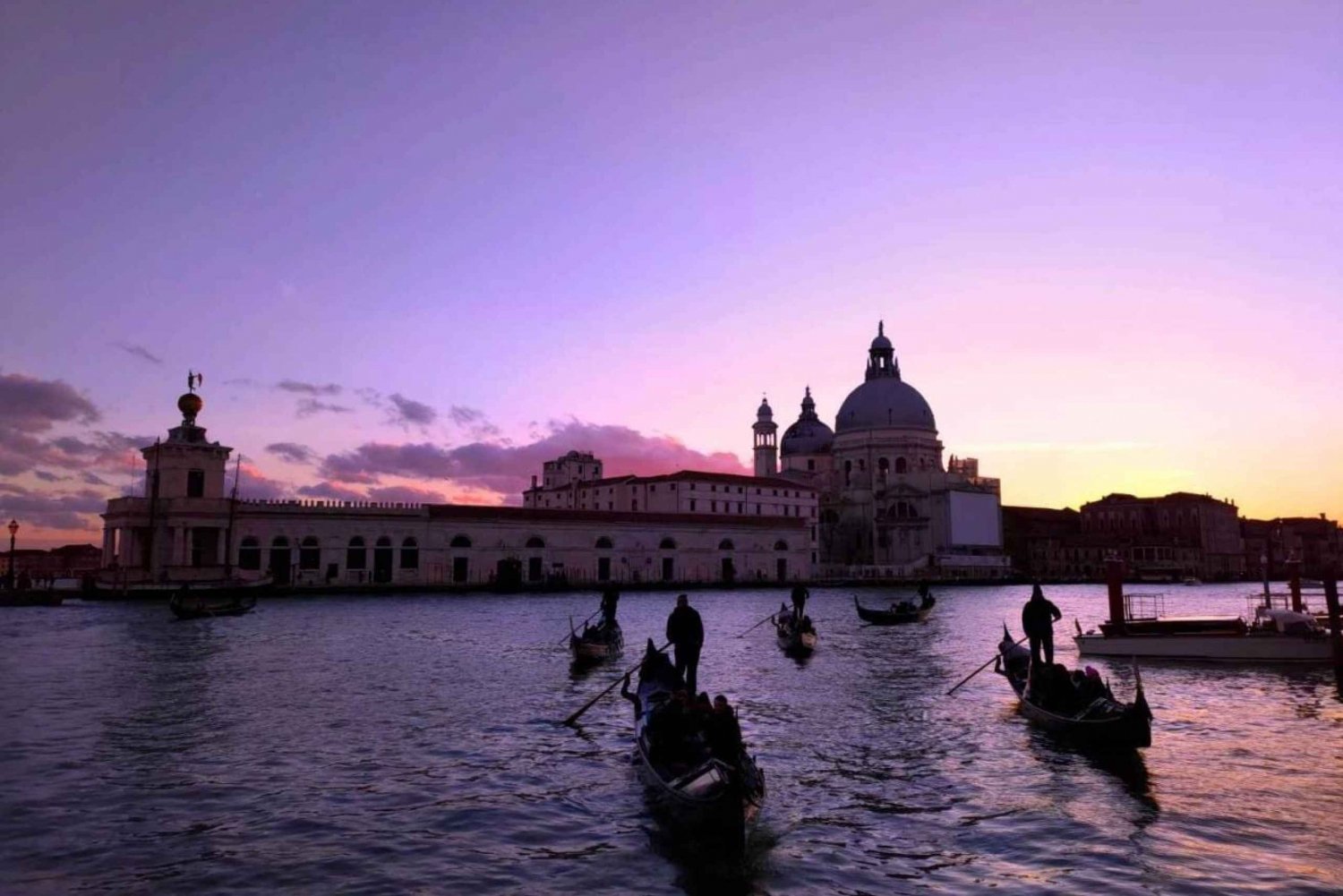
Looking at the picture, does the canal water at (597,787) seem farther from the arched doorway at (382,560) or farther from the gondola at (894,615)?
the arched doorway at (382,560)

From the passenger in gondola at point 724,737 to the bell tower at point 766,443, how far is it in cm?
12571

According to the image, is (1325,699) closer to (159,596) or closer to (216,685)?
(216,685)

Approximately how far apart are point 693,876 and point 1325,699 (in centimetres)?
1628

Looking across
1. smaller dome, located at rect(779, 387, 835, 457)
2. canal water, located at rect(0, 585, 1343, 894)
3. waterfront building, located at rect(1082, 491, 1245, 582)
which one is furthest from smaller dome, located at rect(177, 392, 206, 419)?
waterfront building, located at rect(1082, 491, 1245, 582)

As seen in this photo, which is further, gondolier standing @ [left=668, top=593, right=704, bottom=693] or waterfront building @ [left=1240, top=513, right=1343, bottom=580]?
waterfront building @ [left=1240, top=513, right=1343, bottom=580]

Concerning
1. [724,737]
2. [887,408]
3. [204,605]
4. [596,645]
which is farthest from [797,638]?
[887,408]

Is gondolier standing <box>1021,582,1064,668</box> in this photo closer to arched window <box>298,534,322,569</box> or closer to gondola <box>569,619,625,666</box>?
gondola <box>569,619,625,666</box>

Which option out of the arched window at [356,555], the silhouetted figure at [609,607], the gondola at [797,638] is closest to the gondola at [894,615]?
the gondola at [797,638]

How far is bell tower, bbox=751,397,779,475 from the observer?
136750mm

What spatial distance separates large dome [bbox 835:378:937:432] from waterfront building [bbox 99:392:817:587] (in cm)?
1828

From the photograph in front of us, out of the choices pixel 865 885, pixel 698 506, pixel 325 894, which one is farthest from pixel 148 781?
pixel 698 506

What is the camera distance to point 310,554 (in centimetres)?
7156

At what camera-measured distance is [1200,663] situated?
2594 cm

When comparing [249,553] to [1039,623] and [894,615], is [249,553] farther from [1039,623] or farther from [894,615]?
[1039,623]
